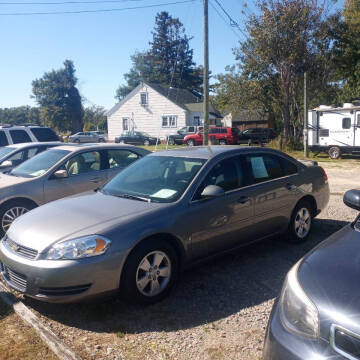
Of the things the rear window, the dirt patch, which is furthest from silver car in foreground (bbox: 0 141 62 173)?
the dirt patch

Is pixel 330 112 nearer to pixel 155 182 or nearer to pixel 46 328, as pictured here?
pixel 155 182

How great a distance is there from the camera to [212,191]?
162 inches

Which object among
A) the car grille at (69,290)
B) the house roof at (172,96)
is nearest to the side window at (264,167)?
the car grille at (69,290)

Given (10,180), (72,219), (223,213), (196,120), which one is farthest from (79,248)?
(196,120)

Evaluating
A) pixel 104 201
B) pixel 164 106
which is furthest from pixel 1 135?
pixel 164 106

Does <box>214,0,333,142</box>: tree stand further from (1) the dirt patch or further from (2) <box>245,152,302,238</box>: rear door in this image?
(1) the dirt patch

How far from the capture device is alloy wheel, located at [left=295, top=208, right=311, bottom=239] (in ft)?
17.9

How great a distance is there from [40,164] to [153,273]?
12.8ft

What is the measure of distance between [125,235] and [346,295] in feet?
6.76

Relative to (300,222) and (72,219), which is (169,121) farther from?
(72,219)

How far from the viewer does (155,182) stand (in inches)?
179

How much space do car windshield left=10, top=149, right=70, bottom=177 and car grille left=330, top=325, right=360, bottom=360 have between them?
5.52m

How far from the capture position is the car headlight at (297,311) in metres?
2.02

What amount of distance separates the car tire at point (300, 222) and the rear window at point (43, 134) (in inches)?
339
